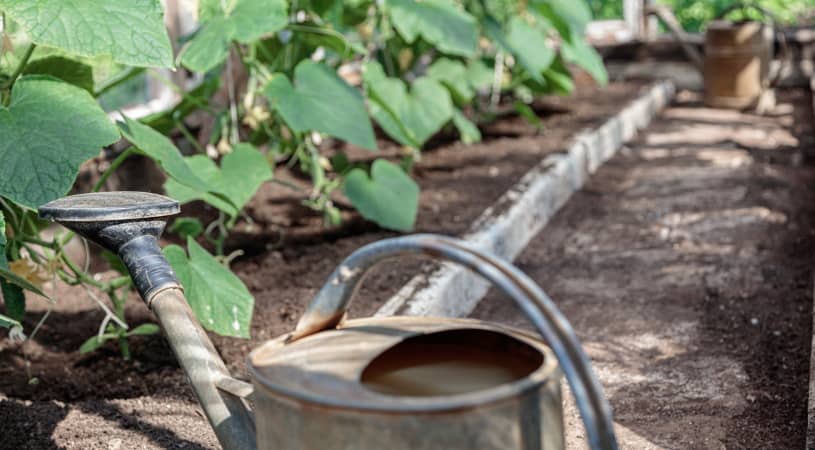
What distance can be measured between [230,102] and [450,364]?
Result: 81.3 inches

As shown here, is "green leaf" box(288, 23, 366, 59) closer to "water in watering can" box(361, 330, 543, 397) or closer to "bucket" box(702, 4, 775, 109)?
"water in watering can" box(361, 330, 543, 397)

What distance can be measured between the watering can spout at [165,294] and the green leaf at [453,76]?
2.81 meters

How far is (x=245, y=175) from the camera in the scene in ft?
8.70

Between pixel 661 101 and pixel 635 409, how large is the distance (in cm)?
497

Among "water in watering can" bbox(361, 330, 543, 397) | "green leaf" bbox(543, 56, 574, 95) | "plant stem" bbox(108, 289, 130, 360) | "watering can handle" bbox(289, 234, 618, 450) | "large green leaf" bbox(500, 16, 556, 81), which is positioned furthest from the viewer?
"green leaf" bbox(543, 56, 574, 95)

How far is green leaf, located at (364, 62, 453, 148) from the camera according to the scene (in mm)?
3328

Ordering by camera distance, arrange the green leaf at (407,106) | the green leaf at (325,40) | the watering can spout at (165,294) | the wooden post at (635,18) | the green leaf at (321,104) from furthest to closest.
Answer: the wooden post at (635,18) → the green leaf at (407,106) → the green leaf at (325,40) → the green leaf at (321,104) → the watering can spout at (165,294)

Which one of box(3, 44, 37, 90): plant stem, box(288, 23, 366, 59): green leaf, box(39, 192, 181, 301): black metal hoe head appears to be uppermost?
box(3, 44, 37, 90): plant stem

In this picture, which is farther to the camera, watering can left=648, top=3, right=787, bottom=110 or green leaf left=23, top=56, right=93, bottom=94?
watering can left=648, top=3, right=787, bottom=110

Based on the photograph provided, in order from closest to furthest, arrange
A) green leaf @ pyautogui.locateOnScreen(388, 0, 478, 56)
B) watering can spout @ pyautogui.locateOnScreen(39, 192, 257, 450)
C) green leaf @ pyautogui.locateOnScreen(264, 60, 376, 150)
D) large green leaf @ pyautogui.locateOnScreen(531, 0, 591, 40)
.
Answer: watering can spout @ pyautogui.locateOnScreen(39, 192, 257, 450) < green leaf @ pyautogui.locateOnScreen(264, 60, 376, 150) < green leaf @ pyautogui.locateOnScreen(388, 0, 478, 56) < large green leaf @ pyautogui.locateOnScreen(531, 0, 591, 40)

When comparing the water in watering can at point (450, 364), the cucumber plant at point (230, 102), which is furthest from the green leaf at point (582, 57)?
the water in watering can at point (450, 364)

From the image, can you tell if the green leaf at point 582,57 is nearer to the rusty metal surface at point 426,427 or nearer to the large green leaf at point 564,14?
the large green leaf at point 564,14

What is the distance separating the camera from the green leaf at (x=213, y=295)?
199cm

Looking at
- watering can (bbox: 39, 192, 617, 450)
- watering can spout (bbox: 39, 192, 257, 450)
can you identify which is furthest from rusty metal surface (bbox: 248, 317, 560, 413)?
watering can spout (bbox: 39, 192, 257, 450)
